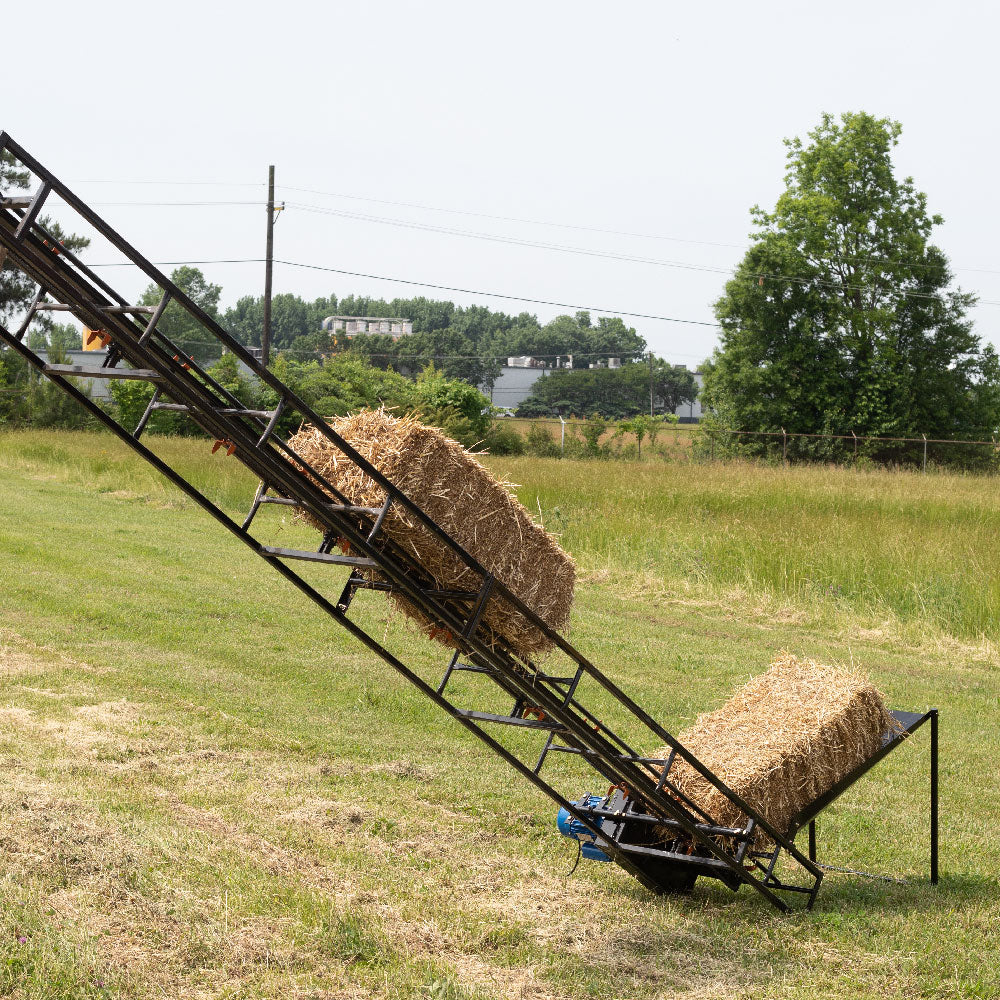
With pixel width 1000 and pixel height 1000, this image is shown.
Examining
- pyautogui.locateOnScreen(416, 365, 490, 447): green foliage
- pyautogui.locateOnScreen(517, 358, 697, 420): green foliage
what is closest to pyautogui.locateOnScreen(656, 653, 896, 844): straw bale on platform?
pyautogui.locateOnScreen(416, 365, 490, 447): green foliage

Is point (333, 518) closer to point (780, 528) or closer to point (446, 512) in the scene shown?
point (446, 512)

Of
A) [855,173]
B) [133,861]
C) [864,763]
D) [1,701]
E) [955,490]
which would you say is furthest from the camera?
[855,173]

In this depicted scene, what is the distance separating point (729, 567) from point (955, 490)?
917cm

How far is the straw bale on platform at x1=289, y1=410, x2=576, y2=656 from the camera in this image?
4.89 metres

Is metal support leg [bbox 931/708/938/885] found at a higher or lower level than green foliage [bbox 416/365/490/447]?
lower

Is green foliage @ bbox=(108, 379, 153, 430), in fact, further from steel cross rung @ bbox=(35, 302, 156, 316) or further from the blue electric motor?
steel cross rung @ bbox=(35, 302, 156, 316)

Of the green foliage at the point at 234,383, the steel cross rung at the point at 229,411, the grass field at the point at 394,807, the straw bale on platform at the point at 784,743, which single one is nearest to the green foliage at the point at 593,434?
the green foliage at the point at 234,383

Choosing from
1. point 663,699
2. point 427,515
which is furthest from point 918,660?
point 427,515

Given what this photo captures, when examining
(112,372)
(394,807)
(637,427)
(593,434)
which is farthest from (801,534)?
(637,427)

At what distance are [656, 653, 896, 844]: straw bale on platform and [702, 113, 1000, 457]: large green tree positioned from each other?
133 feet

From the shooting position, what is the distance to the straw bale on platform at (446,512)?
4.89 m

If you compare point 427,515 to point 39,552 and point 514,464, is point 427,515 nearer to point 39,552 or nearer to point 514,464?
point 39,552

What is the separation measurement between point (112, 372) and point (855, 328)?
4629 cm

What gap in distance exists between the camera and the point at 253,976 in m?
4.52
